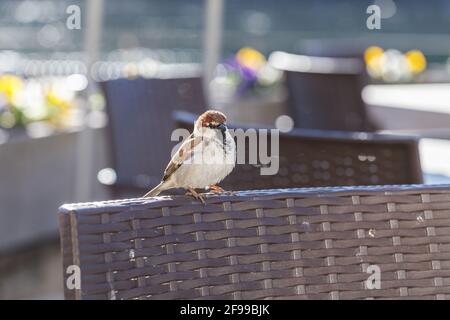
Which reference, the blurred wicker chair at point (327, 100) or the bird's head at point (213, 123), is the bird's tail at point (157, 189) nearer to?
the bird's head at point (213, 123)

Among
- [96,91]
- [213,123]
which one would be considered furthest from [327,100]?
[213,123]

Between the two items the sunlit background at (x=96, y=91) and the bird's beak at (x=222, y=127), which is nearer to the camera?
the bird's beak at (x=222, y=127)

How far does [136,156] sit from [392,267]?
2510 mm

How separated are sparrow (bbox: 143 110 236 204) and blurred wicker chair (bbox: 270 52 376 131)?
213cm

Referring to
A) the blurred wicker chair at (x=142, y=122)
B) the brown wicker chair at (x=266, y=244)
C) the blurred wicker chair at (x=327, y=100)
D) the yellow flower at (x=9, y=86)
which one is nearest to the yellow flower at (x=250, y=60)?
the yellow flower at (x=9, y=86)

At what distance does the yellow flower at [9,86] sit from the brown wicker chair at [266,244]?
384 centimetres

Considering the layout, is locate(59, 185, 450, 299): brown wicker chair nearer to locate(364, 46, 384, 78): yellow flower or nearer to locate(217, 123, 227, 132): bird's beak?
locate(217, 123, 227, 132): bird's beak

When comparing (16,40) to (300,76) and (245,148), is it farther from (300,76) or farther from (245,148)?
(245,148)

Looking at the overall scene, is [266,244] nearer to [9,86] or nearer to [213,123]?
[213,123]

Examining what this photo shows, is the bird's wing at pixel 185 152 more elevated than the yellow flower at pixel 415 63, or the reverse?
the yellow flower at pixel 415 63

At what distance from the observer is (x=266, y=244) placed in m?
1.67

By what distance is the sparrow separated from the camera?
2379mm

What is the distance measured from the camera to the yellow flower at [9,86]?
5332 mm

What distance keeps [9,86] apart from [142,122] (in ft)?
5.11
